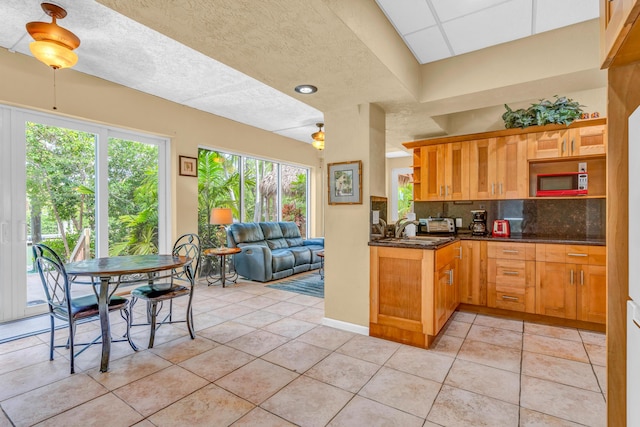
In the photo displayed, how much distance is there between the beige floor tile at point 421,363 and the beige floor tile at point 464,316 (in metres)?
1.02

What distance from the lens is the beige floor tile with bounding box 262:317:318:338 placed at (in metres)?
3.06

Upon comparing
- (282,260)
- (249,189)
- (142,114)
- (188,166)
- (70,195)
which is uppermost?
(142,114)

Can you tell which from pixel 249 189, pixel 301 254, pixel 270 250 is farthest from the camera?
pixel 249 189

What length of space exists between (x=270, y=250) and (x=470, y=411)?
4.14m

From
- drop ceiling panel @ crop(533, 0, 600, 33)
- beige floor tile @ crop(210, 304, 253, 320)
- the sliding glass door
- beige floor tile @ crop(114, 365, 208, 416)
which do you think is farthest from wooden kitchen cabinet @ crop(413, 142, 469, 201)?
the sliding glass door

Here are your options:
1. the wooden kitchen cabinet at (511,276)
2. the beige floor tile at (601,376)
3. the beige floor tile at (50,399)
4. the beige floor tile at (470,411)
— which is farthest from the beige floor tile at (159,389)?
the wooden kitchen cabinet at (511,276)

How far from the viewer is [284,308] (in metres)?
3.83

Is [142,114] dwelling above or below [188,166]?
above

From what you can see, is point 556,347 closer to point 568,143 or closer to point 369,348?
point 369,348

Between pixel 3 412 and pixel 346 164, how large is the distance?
3003mm

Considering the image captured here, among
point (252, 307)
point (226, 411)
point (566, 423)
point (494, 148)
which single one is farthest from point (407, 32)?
point (252, 307)

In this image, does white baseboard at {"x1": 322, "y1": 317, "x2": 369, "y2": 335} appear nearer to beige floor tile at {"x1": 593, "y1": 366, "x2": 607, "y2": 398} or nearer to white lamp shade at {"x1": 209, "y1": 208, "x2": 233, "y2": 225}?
beige floor tile at {"x1": 593, "y1": 366, "x2": 607, "y2": 398}

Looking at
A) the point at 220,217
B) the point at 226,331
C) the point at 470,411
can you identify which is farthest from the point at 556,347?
the point at 220,217

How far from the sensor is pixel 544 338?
116 inches
